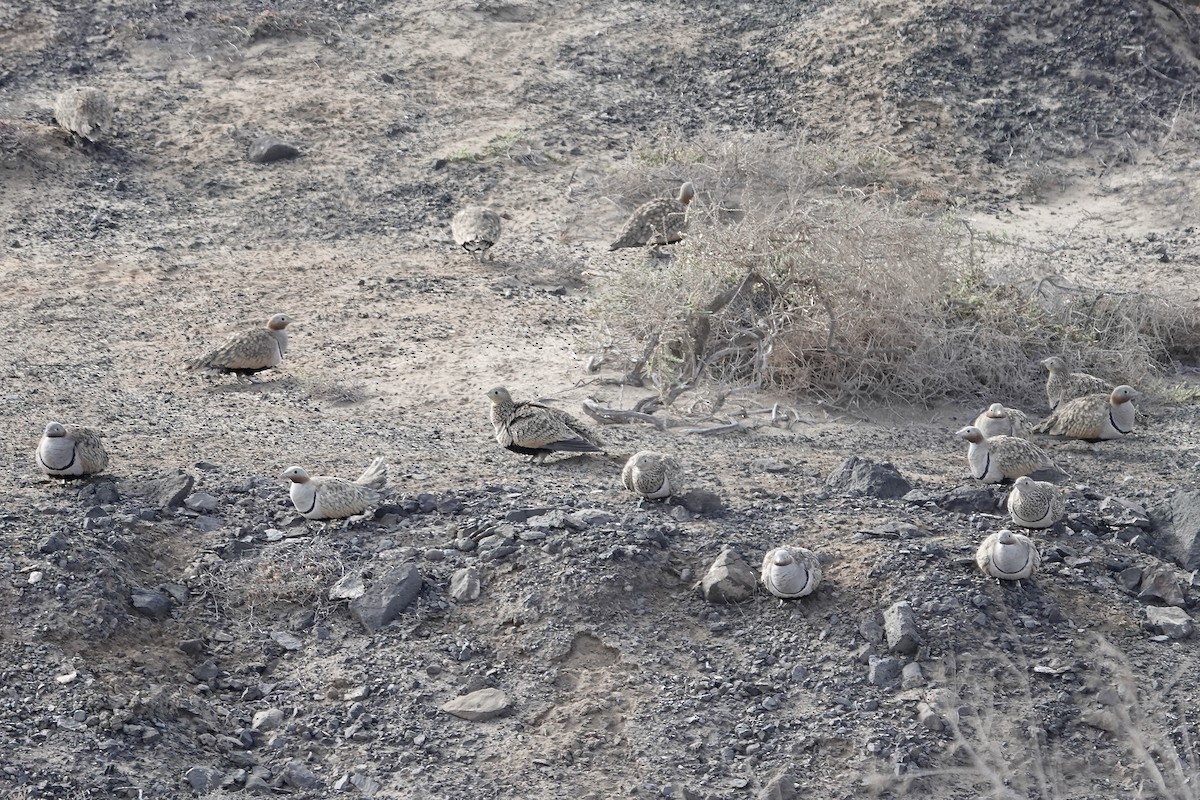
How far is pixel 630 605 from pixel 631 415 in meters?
2.78

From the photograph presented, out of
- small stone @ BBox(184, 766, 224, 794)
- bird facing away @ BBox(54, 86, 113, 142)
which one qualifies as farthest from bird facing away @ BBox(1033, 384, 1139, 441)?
bird facing away @ BBox(54, 86, 113, 142)

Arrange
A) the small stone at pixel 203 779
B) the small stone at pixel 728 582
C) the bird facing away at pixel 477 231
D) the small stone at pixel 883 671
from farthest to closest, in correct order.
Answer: the bird facing away at pixel 477 231 → the small stone at pixel 728 582 → the small stone at pixel 883 671 → the small stone at pixel 203 779

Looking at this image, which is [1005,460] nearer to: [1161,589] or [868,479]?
[868,479]

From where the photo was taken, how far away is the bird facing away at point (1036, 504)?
6.84 meters

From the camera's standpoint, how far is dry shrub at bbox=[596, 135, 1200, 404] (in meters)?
9.63

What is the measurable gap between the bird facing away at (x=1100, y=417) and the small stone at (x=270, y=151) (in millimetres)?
8197

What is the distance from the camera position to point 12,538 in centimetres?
658

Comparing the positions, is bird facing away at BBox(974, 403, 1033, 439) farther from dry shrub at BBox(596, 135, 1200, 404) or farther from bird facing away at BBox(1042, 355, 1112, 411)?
Result: dry shrub at BBox(596, 135, 1200, 404)

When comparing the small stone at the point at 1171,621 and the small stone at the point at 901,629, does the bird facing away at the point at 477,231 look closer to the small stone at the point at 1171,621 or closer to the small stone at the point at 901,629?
the small stone at the point at 901,629

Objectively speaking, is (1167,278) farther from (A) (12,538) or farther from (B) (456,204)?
(A) (12,538)

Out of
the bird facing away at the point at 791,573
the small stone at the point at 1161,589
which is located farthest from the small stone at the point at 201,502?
the small stone at the point at 1161,589

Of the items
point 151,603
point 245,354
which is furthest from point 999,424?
point 151,603

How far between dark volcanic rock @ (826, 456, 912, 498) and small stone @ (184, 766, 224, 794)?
3.58 m

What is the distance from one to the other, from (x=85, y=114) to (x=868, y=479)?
9498mm
